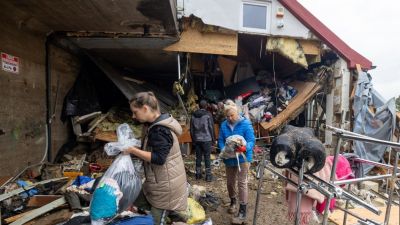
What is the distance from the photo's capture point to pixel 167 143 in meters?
2.30

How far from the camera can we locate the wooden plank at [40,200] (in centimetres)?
368

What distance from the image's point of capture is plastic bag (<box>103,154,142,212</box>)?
7.43 ft

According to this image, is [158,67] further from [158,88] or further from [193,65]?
[193,65]

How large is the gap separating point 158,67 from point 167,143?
692cm

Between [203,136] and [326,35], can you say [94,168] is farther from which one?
[326,35]

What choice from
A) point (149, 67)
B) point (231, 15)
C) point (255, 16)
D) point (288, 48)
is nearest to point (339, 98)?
point (288, 48)

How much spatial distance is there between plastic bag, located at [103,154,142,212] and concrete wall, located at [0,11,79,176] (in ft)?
9.97

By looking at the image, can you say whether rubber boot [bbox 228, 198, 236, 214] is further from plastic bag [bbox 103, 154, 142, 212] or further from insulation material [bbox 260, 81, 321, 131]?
insulation material [bbox 260, 81, 321, 131]

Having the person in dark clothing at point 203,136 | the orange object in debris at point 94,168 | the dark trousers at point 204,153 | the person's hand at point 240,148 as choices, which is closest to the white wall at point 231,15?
the person in dark clothing at point 203,136

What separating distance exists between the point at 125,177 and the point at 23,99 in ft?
11.8

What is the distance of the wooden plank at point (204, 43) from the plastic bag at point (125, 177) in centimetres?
435

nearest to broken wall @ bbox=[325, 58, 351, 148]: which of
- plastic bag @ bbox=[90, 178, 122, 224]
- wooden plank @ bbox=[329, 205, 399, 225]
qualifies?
wooden plank @ bbox=[329, 205, 399, 225]

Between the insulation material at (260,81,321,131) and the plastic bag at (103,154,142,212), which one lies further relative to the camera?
the insulation material at (260,81,321,131)

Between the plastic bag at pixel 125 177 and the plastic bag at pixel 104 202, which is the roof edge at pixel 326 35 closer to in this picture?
the plastic bag at pixel 125 177
